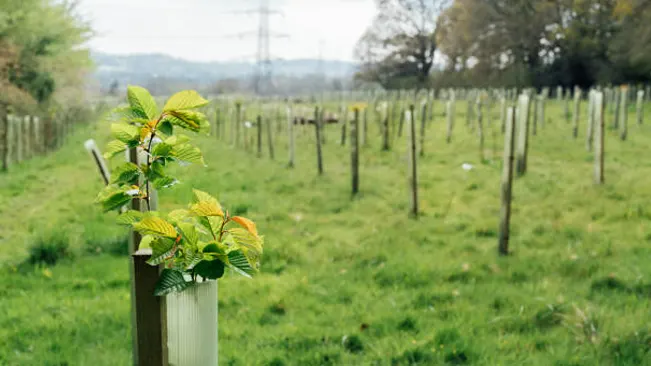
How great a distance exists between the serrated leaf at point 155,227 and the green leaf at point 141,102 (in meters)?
0.35

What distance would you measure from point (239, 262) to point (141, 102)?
2.01 ft

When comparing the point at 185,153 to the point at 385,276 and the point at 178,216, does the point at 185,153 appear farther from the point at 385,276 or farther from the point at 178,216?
the point at 385,276

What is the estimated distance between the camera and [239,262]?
2.18 m

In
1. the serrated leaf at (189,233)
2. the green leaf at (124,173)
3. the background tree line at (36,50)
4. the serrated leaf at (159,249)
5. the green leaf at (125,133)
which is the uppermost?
the background tree line at (36,50)

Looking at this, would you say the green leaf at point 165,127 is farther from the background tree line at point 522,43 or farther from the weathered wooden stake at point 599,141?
the background tree line at point 522,43

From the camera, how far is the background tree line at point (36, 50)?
21906mm

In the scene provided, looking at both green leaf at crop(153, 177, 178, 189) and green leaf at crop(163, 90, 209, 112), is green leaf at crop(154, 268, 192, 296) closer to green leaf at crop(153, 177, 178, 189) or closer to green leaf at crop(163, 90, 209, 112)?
green leaf at crop(153, 177, 178, 189)

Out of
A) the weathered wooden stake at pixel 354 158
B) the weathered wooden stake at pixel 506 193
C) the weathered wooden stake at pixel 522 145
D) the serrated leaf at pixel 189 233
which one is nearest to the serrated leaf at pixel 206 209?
the serrated leaf at pixel 189 233

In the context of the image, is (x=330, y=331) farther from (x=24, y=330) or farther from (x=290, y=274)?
(x=24, y=330)

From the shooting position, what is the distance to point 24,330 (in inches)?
207


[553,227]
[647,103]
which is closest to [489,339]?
[553,227]

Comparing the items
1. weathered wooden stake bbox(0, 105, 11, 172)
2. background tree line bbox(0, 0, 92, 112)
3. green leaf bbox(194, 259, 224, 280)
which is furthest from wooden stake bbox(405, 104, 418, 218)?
background tree line bbox(0, 0, 92, 112)

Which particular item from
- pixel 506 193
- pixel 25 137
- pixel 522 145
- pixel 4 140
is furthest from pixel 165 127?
pixel 25 137

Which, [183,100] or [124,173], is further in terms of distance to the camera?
A: [124,173]
